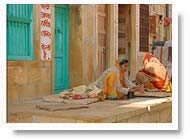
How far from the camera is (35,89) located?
716 cm

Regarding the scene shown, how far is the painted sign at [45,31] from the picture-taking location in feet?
24.0

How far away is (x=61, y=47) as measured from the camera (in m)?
8.40

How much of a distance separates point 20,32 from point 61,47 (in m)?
1.65

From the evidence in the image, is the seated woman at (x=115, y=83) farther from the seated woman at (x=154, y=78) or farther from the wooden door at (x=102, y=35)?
the wooden door at (x=102, y=35)

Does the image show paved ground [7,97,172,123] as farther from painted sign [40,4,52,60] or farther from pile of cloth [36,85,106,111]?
painted sign [40,4,52,60]

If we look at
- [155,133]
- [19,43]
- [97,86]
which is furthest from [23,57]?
[155,133]

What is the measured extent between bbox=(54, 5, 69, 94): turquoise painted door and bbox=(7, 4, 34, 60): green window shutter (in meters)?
1.14

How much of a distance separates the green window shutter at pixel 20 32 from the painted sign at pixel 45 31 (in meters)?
0.28

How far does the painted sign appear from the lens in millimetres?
7316

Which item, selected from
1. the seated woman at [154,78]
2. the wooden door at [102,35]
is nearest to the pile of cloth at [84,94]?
the seated woman at [154,78]

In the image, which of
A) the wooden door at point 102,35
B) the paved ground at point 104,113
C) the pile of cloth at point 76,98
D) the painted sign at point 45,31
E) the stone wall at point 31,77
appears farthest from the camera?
the wooden door at point 102,35

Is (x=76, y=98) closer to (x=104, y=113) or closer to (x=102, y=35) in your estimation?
(x=104, y=113)

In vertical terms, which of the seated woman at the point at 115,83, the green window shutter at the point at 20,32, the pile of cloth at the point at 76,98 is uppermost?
the green window shutter at the point at 20,32
